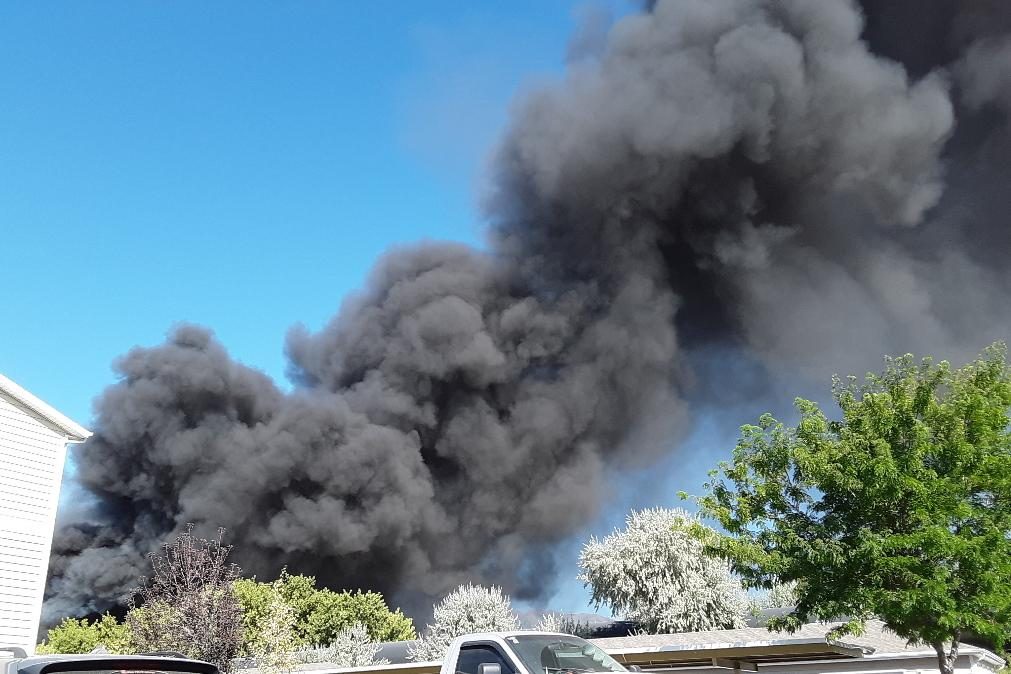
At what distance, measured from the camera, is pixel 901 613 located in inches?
505

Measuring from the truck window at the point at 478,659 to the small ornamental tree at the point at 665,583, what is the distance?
20.3 metres

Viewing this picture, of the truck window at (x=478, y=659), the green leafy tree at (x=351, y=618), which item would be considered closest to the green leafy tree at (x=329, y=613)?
the green leafy tree at (x=351, y=618)

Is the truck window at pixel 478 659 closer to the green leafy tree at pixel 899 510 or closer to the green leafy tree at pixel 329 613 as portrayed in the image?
the green leafy tree at pixel 899 510

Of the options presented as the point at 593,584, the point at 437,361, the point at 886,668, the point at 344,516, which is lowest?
the point at 886,668

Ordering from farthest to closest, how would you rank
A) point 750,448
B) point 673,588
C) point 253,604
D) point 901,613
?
1. point 253,604
2. point 673,588
3. point 750,448
4. point 901,613

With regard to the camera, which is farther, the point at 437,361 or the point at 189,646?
the point at 437,361

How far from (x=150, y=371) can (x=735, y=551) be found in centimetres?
4522

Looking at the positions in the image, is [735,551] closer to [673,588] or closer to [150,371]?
[673,588]

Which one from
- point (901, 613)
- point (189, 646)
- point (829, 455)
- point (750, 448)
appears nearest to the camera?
point (901, 613)

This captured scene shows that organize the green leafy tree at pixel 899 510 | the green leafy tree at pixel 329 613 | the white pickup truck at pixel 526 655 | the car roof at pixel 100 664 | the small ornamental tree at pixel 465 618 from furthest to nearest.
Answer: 1. the green leafy tree at pixel 329 613
2. the small ornamental tree at pixel 465 618
3. the green leafy tree at pixel 899 510
4. the white pickup truck at pixel 526 655
5. the car roof at pixel 100 664

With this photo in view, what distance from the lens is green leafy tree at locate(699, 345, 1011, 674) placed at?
41.8ft

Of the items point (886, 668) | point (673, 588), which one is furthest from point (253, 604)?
point (886, 668)

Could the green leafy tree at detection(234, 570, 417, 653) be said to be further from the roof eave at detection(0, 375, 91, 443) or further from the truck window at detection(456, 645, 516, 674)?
the truck window at detection(456, 645, 516, 674)

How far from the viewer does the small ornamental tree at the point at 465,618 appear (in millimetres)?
26594
